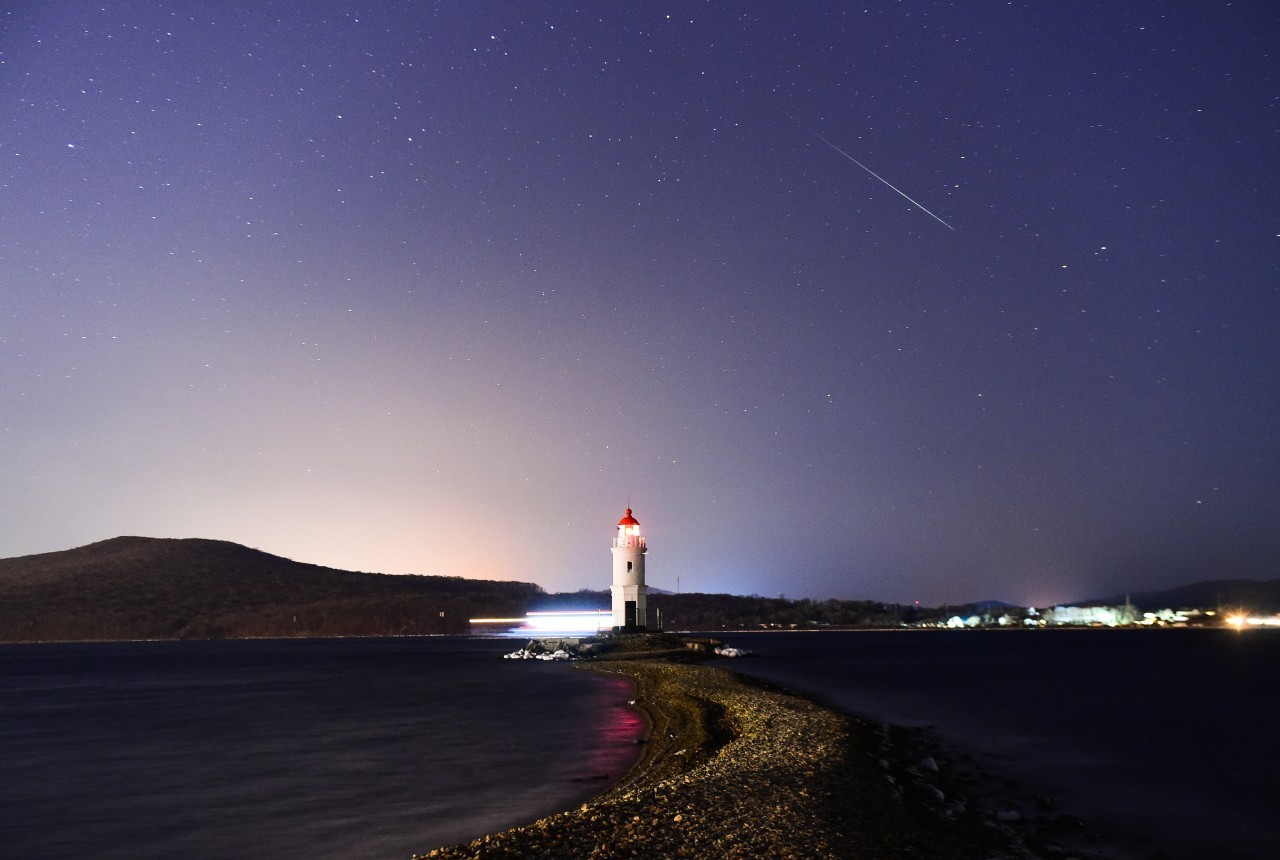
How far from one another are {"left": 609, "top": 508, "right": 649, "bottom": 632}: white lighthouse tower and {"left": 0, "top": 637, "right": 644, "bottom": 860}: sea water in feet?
72.6

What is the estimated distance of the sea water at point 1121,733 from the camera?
20.0 m

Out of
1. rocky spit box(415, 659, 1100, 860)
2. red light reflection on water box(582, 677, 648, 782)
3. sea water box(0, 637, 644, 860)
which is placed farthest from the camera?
red light reflection on water box(582, 677, 648, 782)

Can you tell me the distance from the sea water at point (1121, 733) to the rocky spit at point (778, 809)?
3096 millimetres

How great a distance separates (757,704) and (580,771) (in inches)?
463

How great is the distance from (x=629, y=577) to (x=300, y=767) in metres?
50.2

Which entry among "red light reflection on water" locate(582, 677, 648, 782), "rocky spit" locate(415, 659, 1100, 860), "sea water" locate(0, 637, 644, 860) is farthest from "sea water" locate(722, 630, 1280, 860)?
"sea water" locate(0, 637, 644, 860)

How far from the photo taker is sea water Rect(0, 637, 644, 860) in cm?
1648

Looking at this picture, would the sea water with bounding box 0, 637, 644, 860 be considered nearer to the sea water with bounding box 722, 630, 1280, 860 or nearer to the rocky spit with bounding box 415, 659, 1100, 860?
the rocky spit with bounding box 415, 659, 1100, 860

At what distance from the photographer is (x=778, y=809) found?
13.8 metres

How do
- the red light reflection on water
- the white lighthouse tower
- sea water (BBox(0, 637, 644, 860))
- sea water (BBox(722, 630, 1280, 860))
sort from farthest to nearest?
the white lighthouse tower < the red light reflection on water < sea water (BBox(722, 630, 1280, 860)) < sea water (BBox(0, 637, 644, 860))

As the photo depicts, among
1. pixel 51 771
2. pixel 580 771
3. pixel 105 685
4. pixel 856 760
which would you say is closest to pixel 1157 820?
pixel 856 760

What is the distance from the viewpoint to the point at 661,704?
3600 centimetres

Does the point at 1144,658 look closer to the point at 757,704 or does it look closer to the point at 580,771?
the point at 757,704

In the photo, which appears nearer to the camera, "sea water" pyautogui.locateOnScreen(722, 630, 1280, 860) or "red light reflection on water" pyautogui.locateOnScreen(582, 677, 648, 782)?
"sea water" pyautogui.locateOnScreen(722, 630, 1280, 860)
